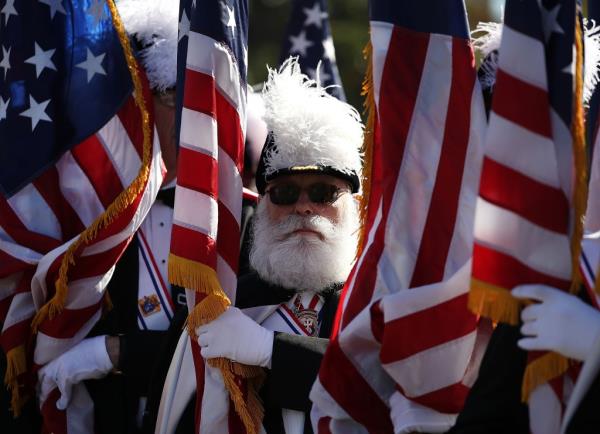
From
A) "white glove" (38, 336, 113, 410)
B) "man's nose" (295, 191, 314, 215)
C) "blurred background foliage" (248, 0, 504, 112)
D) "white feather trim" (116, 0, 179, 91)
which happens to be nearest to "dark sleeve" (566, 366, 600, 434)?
"man's nose" (295, 191, 314, 215)

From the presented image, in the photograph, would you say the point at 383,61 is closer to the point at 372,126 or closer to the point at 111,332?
the point at 372,126

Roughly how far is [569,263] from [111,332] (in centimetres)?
253

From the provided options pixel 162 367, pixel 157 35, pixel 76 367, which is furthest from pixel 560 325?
pixel 157 35

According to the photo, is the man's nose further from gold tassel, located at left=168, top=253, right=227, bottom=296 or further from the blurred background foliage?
the blurred background foliage

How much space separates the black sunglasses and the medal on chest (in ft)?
1.34

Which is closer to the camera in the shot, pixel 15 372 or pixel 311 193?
pixel 311 193

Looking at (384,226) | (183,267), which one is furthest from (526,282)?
(183,267)

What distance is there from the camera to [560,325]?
271 cm

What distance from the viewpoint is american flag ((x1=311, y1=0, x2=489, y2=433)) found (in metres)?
3.39

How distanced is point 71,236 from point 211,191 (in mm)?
1136

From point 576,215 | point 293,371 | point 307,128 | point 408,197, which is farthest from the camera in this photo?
point 307,128

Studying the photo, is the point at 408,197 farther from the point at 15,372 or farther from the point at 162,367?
the point at 15,372

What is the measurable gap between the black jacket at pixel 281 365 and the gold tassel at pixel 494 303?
125 centimetres

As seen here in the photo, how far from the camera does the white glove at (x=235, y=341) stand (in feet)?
13.2
